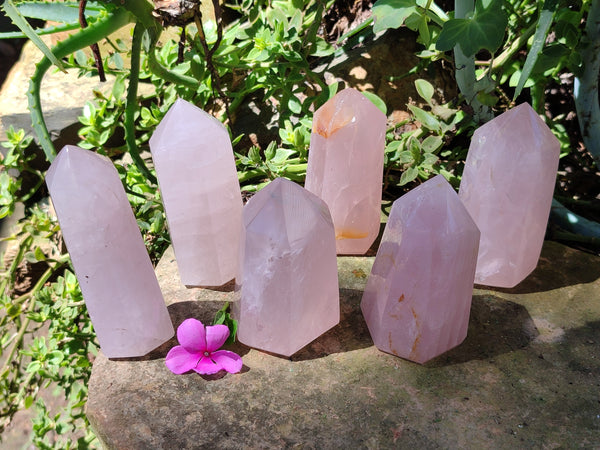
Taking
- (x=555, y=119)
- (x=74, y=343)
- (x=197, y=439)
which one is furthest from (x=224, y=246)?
(x=555, y=119)

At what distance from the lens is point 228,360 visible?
956 mm

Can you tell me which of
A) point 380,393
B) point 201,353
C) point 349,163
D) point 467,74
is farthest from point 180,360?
point 467,74

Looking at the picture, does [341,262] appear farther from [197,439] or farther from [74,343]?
[74,343]

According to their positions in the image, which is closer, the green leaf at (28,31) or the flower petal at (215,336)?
the flower petal at (215,336)

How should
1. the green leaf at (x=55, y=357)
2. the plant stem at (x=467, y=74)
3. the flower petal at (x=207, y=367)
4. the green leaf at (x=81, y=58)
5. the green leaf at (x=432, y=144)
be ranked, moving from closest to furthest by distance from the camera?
the flower petal at (x=207, y=367) < the plant stem at (x=467, y=74) < the green leaf at (x=432, y=144) < the green leaf at (x=55, y=357) < the green leaf at (x=81, y=58)

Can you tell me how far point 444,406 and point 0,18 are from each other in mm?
2558

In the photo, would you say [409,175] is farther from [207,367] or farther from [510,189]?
[207,367]

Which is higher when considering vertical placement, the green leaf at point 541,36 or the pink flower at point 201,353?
the green leaf at point 541,36

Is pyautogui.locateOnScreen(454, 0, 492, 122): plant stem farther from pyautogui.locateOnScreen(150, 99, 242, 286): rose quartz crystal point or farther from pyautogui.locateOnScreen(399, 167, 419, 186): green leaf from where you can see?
pyautogui.locateOnScreen(150, 99, 242, 286): rose quartz crystal point

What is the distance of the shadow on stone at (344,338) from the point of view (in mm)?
987

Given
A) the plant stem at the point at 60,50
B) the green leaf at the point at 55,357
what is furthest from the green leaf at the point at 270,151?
the green leaf at the point at 55,357

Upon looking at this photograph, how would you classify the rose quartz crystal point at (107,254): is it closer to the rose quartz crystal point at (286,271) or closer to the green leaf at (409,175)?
the rose quartz crystal point at (286,271)

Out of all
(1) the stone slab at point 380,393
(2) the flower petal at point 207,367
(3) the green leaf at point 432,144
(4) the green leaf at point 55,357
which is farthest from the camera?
(4) the green leaf at point 55,357

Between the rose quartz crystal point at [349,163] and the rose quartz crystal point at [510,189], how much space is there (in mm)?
178
